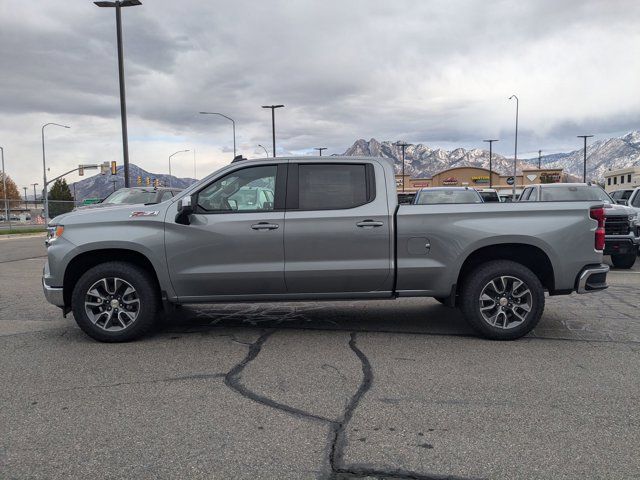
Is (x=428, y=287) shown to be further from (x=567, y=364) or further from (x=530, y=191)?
(x=530, y=191)

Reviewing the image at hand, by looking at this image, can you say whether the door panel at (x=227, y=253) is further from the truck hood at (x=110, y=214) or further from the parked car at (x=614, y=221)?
the parked car at (x=614, y=221)

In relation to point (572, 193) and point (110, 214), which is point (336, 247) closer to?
point (110, 214)

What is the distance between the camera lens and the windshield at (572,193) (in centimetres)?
1229

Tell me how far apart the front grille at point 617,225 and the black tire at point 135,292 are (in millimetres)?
9015

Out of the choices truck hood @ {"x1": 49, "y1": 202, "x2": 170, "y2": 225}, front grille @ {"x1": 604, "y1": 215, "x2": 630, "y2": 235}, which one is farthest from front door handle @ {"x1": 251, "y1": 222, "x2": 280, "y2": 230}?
front grille @ {"x1": 604, "y1": 215, "x2": 630, "y2": 235}

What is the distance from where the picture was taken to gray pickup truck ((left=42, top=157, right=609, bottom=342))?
18.7 feet

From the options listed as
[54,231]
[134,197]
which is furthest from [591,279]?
[134,197]

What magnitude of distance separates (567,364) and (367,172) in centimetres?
273

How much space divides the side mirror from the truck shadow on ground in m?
1.41

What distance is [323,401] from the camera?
4086 millimetres

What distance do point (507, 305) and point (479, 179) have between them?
94899 mm

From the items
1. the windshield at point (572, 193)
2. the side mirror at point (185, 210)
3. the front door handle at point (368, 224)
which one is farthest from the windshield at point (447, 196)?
the side mirror at point (185, 210)

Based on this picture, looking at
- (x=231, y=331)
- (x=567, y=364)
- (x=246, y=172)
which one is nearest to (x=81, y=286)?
(x=231, y=331)

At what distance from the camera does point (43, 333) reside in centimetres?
632
